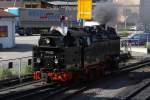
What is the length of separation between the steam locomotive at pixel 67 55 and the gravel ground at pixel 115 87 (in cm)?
98

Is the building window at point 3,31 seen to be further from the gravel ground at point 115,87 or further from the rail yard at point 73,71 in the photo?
the gravel ground at point 115,87

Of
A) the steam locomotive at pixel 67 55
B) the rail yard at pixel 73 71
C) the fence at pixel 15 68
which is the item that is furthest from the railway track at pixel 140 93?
the fence at pixel 15 68

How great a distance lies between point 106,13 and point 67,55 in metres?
11.9

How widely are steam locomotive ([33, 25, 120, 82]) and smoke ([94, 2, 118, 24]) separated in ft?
24.1

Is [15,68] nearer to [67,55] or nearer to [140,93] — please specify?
[67,55]

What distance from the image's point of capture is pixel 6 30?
41031 mm

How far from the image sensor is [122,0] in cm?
3622

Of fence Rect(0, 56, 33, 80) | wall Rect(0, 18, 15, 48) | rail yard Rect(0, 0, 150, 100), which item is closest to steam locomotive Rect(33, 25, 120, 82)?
→ rail yard Rect(0, 0, 150, 100)

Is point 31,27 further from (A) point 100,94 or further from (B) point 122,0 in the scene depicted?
(A) point 100,94

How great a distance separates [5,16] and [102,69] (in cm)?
1951

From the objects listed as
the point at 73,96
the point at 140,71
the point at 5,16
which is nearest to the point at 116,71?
the point at 140,71

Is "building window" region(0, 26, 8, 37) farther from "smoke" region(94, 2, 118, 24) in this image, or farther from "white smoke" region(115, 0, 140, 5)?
"smoke" region(94, 2, 118, 24)

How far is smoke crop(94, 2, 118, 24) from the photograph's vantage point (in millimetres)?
29080

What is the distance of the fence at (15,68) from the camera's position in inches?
840
